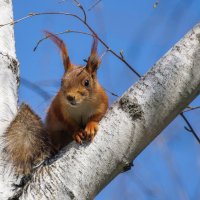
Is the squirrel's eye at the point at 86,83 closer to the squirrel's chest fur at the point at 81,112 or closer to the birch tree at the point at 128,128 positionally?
the squirrel's chest fur at the point at 81,112

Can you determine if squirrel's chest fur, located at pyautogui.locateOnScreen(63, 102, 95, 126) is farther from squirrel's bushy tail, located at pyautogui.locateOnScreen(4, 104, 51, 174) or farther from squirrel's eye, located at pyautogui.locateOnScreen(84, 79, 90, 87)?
squirrel's bushy tail, located at pyautogui.locateOnScreen(4, 104, 51, 174)

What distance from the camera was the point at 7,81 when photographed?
207cm

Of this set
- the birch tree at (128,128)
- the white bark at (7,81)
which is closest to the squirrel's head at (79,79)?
the white bark at (7,81)

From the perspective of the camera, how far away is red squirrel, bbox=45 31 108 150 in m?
2.23

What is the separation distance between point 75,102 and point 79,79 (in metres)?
0.18

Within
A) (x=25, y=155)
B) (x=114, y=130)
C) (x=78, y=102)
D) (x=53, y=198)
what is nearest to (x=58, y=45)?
(x=78, y=102)

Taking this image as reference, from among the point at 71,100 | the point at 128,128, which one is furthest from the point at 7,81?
the point at 128,128

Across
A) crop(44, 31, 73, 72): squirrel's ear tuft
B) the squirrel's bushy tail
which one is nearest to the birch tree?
the squirrel's bushy tail

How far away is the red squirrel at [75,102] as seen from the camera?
2.23 meters

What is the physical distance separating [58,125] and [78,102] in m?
0.18

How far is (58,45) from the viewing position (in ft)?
6.95

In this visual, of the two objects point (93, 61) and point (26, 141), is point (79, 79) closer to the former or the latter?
point (93, 61)

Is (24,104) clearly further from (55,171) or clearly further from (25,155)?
(55,171)

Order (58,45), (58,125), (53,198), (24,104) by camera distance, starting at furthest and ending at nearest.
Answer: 1. (58,125)
2. (58,45)
3. (24,104)
4. (53,198)
